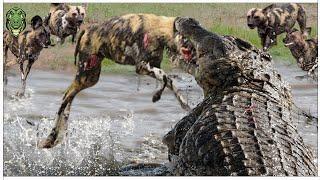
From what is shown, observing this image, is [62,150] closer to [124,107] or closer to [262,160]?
[124,107]

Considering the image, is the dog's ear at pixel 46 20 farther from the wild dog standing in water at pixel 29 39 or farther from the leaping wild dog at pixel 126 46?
the leaping wild dog at pixel 126 46

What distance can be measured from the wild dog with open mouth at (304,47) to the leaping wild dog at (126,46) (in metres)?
2.60

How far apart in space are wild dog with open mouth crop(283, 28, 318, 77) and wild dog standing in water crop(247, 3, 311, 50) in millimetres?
244

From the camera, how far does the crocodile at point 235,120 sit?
16.0ft

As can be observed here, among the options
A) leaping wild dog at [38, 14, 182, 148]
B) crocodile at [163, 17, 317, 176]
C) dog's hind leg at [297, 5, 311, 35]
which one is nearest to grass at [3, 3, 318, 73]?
dog's hind leg at [297, 5, 311, 35]

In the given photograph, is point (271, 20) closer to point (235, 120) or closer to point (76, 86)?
point (76, 86)

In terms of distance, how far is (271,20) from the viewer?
28.2ft

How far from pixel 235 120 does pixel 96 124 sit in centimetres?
393

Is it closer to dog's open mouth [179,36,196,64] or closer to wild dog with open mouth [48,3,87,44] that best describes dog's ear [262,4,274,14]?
dog's open mouth [179,36,196,64]

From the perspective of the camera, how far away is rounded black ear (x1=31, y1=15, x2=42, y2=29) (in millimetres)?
7588

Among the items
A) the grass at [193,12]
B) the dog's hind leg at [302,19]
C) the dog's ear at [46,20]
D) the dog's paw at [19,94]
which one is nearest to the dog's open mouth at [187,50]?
the grass at [193,12]

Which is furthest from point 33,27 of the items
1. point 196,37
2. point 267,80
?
point 267,80

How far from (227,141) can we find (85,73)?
8.75 feet

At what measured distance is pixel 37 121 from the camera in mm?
8898
